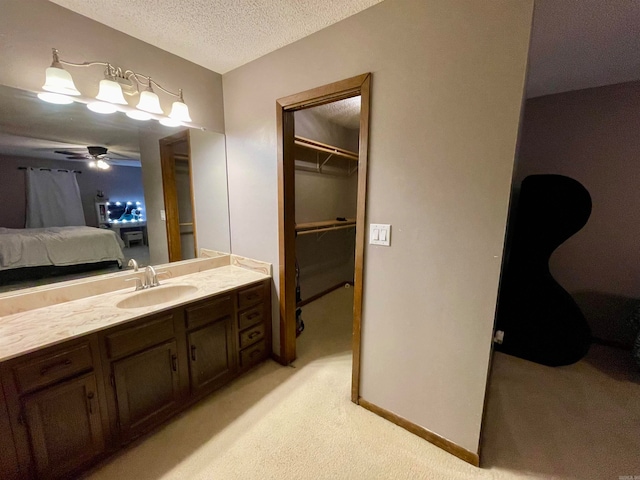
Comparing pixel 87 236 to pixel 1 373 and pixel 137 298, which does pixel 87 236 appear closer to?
pixel 137 298

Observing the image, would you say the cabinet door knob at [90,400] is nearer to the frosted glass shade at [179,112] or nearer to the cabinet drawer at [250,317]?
the cabinet drawer at [250,317]

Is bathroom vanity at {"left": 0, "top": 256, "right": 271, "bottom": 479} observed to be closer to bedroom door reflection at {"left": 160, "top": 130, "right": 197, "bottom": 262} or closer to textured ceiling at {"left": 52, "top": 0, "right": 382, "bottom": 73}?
bedroom door reflection at {"left": 160, "top": 130, "right": 197, "bottom": 262}

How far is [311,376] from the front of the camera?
2.05 metres

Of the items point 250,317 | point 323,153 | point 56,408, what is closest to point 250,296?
point 250,317

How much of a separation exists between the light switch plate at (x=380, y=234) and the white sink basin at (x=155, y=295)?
1.34 meters

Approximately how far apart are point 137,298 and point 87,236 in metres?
0.52

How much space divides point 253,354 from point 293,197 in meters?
1.35

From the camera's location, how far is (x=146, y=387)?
4.76ft

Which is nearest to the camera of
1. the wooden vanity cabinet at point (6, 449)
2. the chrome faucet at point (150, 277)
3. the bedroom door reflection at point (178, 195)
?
the wooden vanity cabinet at point (6, 449)

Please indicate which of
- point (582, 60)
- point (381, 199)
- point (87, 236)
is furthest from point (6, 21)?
point (582, 60)

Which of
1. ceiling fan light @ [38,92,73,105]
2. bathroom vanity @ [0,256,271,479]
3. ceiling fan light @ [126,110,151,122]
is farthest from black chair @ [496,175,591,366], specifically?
ceiling fan light @ [38,92,73,105]

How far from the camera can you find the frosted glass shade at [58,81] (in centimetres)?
131

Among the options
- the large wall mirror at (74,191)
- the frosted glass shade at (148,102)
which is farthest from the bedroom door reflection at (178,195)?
the frosted glass shade at (148,102)

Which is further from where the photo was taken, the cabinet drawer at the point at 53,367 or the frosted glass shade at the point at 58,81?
the frosted glass shade at the point at 58,81
